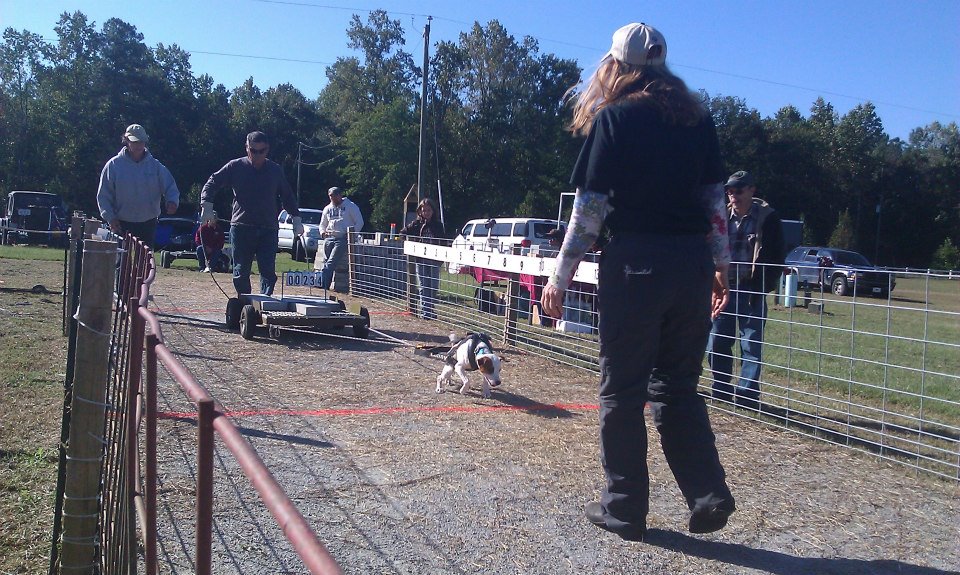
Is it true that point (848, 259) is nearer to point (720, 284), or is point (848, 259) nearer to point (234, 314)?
point (234, 314)

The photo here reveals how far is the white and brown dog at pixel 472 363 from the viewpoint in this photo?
19.0 ft

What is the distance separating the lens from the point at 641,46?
347 cm

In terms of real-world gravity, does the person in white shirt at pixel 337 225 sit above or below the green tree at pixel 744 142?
below

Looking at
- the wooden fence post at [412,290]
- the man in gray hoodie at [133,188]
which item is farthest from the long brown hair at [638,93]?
the wooden fence post at [412,290]

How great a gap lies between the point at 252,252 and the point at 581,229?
20.5 ft

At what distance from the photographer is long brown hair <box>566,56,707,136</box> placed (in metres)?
3.39

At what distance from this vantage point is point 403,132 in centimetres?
5356

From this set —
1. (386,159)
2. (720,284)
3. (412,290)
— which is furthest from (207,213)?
(386,159)

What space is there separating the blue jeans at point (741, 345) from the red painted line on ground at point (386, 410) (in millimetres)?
1071

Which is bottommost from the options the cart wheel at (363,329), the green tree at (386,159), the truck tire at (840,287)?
the cart wheel at (363,329)

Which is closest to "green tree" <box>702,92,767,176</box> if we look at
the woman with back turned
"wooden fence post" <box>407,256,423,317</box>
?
"wooden fence post" <box>407,256,423,317</box>

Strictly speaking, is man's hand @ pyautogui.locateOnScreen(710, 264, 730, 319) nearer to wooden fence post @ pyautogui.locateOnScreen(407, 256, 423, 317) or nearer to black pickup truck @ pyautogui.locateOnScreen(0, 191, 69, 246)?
wooden fence post @ pyautogui.locateOnScreen(407, 256, 423, 317)

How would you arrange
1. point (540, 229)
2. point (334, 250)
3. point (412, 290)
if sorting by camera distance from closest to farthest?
point (412, 290) < point (334, 250) < point (540, 229)

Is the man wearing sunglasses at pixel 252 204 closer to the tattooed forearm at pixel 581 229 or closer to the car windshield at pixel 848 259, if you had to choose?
the tattooed forearm at pixel 581 229
